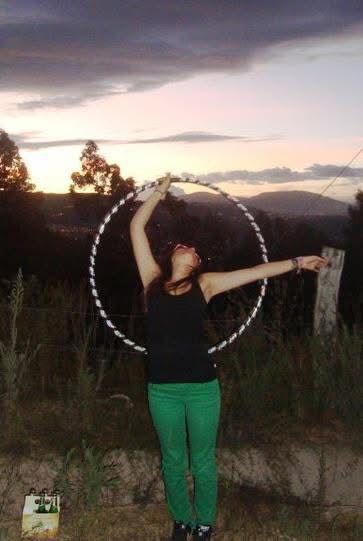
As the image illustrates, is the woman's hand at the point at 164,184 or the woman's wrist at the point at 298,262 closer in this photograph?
the woman's wrist at the point at 298,262

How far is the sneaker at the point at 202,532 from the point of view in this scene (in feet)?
18.1

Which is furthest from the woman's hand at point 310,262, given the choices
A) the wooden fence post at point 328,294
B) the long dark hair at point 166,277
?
the wooden fence post at point 328,294

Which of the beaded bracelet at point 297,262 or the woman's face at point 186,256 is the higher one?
the woman's face at point 186,256

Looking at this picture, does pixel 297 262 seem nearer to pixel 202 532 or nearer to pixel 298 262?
pixel 298 262

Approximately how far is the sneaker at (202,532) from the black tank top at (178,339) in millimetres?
888

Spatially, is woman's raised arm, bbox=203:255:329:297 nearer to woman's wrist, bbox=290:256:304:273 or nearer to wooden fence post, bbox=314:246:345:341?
woman's wrist, bbox=290:256:304:273

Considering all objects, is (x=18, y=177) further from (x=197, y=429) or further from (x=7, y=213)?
(x=197, y=429)

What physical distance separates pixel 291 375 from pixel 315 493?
952mm

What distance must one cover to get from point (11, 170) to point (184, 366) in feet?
79.0

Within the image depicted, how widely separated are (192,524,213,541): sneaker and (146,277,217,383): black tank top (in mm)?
888

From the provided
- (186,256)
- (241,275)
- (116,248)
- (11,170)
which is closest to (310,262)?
(241,275)

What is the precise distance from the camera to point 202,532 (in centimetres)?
553

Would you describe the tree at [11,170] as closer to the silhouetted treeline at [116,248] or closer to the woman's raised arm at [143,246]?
the silhouetted treeline at [116,248]

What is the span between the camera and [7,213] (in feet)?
94.0
